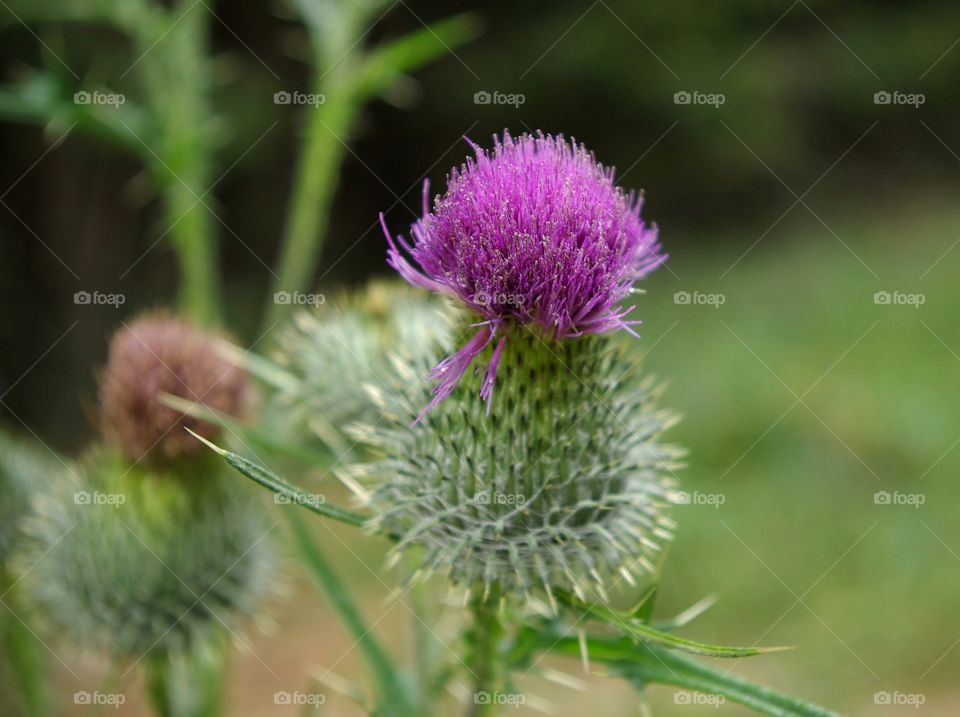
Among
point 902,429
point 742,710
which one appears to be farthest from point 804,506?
point 742,710

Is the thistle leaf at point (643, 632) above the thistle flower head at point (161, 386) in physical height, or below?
below

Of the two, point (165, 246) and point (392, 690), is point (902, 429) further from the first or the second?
point (165, 246)

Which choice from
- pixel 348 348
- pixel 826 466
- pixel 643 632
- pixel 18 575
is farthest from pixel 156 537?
pixel 826 466

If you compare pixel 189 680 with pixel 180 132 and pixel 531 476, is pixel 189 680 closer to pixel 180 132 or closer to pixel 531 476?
pixel 531 476

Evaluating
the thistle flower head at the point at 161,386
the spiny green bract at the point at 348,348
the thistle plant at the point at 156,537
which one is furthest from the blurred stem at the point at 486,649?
the thistle flower head at the point at 161,386

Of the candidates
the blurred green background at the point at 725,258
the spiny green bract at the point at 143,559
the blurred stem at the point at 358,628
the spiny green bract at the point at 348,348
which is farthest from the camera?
the blurred green background at the point at 725,258

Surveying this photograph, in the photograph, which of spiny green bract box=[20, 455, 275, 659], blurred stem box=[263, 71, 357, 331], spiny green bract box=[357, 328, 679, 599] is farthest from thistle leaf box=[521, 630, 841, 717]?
blurred stem box=[263, 71, 357, 331]

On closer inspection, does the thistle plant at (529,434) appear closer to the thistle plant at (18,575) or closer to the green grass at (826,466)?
the thistle plant at (18,575)

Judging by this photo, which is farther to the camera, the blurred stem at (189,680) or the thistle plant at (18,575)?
the thistle plant at (18,575)
